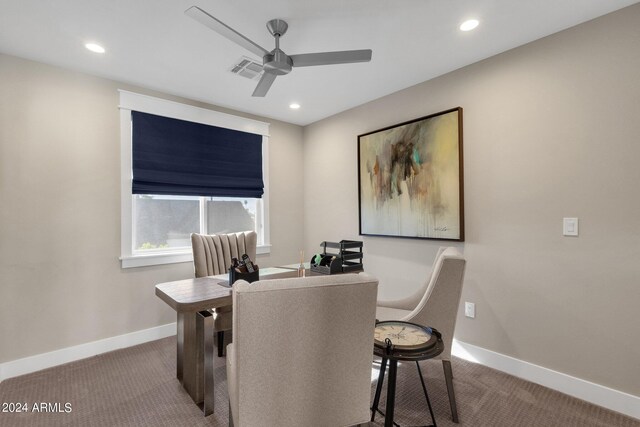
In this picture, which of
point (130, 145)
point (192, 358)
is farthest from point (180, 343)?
point (130, 145)

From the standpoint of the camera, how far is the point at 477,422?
6.14 ft

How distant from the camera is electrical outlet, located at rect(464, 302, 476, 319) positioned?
2.68 metres

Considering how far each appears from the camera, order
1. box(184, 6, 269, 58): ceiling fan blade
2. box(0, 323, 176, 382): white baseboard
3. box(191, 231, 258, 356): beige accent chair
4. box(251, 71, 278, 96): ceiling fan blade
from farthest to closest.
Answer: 1. box(191, 231, 258, 356): beige accent chair
2. box(0, 323, 176, 382): white baseboard
3. box(251, 71, 278, 96): ceiling fan blade
4. box(184, 6, 269, 58): ceiling fan blade

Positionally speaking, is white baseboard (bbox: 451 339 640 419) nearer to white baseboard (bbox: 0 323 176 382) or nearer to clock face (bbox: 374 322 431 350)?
clock face (bbox: 374 322 431 350)

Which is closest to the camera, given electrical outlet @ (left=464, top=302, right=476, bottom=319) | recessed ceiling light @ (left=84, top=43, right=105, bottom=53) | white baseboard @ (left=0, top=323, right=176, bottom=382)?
recessed ceiling light @ (left=84, top=43, right=105, bottom=53)

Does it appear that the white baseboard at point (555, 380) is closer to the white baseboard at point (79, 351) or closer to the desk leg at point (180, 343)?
the desk leg at point (180, 343)

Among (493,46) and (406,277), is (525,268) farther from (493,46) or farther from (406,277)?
(493,46)

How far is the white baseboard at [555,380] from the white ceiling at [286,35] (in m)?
2.49

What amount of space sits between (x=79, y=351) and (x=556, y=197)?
13.6 feet

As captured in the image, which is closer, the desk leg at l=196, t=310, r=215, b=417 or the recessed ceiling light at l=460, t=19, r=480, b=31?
the desk leg at l=196, t=310, r=215, b=417

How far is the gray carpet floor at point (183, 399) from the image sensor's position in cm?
190

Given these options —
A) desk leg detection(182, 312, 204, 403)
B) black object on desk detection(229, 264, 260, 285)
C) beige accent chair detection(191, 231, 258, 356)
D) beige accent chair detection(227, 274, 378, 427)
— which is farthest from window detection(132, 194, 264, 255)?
beige accent chair detection(227, 274, 378, 427)

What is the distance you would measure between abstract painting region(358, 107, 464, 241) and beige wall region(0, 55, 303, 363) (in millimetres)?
2369

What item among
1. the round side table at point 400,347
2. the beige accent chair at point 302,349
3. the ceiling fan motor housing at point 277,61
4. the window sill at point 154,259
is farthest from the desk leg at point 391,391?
the window sill at point 154,259
